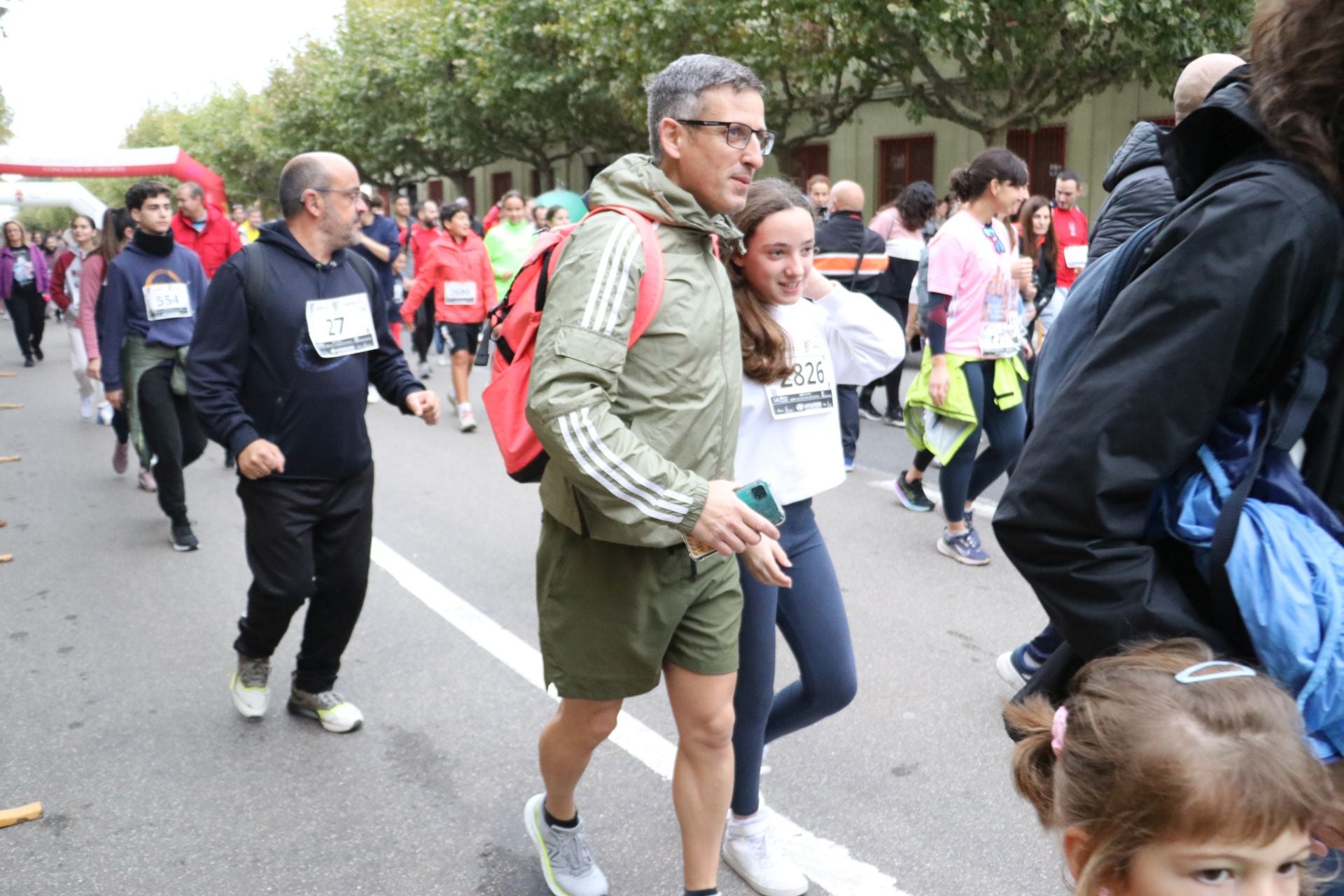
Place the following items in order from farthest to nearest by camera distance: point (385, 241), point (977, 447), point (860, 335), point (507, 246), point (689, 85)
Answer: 1. point (385, 241)
2. point (507, 246)
3. point (977, 447)
4. point (860, 335)
5. point (689, 85)

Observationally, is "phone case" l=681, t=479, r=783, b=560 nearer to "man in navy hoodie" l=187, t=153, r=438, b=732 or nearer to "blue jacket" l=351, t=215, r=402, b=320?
"man in navy hoodie" l=187, t=153, r=438, b=732

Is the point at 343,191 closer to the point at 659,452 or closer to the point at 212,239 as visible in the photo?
the point at 659,452

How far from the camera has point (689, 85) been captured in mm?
2576

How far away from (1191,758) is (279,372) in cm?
322

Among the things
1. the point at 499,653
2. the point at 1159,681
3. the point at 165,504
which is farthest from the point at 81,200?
the point at 1159,681

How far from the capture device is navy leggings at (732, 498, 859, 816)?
3.04 meters

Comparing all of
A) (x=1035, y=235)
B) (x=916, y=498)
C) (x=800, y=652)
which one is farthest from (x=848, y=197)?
(x=800, y=652)

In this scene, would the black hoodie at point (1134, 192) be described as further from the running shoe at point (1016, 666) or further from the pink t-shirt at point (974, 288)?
the pink t-shirt at point (974, 288)

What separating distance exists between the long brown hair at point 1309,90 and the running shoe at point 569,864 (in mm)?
2352

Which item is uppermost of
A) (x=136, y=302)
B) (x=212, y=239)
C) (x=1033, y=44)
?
(x=1033, y=44)

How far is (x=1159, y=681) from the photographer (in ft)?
4.72

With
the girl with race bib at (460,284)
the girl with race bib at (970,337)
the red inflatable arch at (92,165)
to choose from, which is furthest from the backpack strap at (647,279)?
the red inflatable arch at (92,165)

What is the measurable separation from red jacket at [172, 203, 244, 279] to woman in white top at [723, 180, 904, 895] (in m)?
7.22

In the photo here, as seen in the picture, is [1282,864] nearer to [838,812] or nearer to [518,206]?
[838,812]
